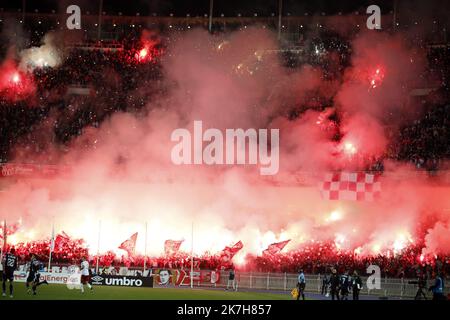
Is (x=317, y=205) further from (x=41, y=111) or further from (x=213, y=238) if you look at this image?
(x=41, y=111)

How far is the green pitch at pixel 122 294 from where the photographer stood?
60.4ft

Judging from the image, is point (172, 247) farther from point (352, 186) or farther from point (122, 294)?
point (352, 186)

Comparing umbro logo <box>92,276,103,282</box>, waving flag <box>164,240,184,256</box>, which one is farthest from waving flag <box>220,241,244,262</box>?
umbro logo <box>92,276,103,282</box>

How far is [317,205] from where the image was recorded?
1166 inches

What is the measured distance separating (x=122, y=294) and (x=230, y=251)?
26.5 ft

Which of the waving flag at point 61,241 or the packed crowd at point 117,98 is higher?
the packed crowd at point 117,98

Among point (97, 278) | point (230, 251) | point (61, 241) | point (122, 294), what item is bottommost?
point (122, 294)

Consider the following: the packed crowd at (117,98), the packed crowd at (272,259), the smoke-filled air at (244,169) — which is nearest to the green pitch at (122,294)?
the packed crowd at (272,259)

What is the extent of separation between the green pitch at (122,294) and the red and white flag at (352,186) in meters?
6.17

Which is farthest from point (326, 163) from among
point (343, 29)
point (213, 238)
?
point (343, 29)

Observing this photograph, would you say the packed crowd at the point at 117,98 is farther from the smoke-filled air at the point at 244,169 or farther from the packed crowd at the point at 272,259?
the packed crowd at the point at 272,259

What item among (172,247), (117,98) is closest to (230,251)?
(172,247)

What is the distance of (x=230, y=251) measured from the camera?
1071 inches

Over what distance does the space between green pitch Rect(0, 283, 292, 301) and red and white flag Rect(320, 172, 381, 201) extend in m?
6.17
